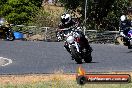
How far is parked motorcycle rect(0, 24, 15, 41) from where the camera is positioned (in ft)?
122

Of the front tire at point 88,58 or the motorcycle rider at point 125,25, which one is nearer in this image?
the front tire at point 88,58

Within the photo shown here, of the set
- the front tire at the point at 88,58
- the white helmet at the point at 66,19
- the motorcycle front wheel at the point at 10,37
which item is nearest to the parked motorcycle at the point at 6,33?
the motorcycle front wheel at the point at 10,37

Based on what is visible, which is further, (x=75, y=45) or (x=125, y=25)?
(x=125, y=25)

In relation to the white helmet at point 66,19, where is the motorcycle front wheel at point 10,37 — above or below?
below

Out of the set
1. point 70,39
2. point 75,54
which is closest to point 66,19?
point 70,39

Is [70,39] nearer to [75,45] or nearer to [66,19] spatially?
[75,45]

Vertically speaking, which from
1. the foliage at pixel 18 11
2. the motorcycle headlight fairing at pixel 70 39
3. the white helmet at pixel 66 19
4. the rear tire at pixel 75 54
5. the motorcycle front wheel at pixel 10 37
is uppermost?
the white helmet at pixel 66 19

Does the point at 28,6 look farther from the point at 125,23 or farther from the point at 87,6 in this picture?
the point at 125,23

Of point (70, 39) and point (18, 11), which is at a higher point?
point (70, 39)

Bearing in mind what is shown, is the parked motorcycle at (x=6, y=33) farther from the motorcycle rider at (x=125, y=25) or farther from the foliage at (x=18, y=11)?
the motorcycle rider at (x=125, y=25)

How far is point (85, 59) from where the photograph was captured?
2073 centimetres

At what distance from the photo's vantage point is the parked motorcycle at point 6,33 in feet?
122

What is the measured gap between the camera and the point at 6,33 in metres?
37.3

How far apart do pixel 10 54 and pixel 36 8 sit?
20988mm
